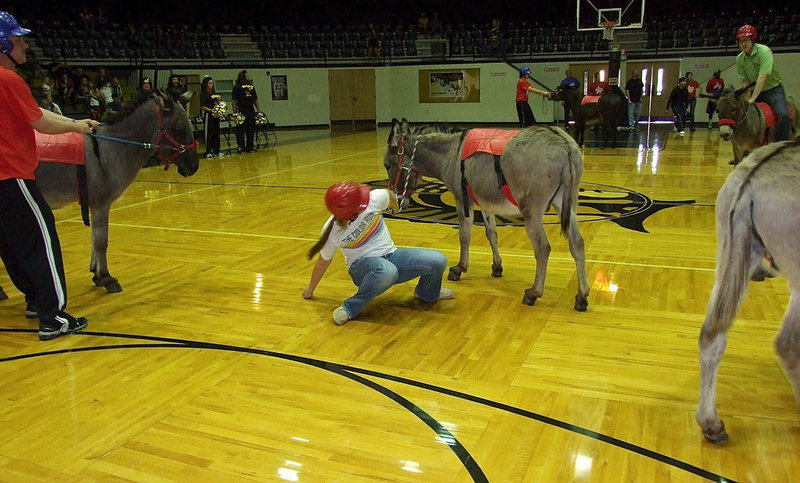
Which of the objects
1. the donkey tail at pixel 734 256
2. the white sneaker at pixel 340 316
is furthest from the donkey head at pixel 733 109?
the donkey tail at pixel 734 256

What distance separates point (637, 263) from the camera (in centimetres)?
588

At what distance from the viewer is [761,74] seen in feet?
25.4

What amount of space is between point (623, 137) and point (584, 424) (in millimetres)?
15823

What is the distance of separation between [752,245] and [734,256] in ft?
0.29

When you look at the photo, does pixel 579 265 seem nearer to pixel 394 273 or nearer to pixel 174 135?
pixel 394 273

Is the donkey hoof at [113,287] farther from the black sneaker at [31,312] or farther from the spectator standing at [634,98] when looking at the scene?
the spectator standing at [634,98]

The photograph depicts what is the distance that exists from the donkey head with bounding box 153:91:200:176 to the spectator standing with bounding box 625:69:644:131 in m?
16.4

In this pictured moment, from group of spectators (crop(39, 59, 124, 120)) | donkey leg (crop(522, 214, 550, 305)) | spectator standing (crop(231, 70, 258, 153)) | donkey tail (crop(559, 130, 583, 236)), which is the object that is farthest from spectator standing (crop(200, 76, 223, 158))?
donkey tail (crop(559, 130, 583, 236))

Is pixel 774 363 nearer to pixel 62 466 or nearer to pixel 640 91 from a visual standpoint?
pixel 62 466

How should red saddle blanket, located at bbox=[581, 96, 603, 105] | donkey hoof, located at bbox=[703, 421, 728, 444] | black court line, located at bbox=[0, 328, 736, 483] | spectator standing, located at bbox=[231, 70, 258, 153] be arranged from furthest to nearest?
red saddle blanket, located at bbox=[581, 96, 603, 105]
spectator standing, located at bbox=[231, 70, 258, 153]
donkey hoof, located at bbox=[703, 421, 728, 444]
black court line, located at bbox=[0, 328, 736, 483]

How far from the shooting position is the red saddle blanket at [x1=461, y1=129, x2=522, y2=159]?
16.7 ft

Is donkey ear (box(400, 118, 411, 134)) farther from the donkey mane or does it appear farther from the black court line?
the black court line

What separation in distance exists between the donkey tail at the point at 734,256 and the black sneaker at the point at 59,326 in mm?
3914

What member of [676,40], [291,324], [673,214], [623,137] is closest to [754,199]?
[291,324]
